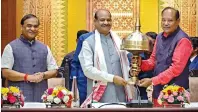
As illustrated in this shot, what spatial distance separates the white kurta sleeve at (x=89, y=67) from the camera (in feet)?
14.8

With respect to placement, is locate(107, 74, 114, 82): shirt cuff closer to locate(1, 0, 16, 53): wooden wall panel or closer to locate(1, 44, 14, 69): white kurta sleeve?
locate(1, 44, 14, 69): white kurta sleeve

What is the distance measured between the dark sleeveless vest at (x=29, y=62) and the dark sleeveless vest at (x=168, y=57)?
107cm

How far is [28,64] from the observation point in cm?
486

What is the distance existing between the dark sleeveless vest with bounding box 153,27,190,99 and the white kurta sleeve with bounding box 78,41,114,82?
422mm

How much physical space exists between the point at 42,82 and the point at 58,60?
A: 3.49m

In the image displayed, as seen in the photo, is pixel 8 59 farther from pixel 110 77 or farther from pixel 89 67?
pixel 110 77

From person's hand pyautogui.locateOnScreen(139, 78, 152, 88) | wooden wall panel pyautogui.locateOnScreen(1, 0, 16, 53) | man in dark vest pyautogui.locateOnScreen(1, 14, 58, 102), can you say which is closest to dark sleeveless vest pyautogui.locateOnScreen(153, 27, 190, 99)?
person's hand pyautogui.locateOnScreen(139, 78, 152, 88)

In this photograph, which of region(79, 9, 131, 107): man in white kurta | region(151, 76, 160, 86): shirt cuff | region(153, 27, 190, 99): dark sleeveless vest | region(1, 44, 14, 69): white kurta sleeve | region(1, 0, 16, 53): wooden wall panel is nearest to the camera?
region(151, 76, 160, 86): shirt cuff

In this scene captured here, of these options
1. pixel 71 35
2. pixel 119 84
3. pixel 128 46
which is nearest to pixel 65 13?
pixel 71 35

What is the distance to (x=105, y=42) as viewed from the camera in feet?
15.7

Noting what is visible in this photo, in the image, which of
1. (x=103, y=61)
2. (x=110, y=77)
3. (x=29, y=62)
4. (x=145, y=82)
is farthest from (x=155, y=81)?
(x=29, y=62)

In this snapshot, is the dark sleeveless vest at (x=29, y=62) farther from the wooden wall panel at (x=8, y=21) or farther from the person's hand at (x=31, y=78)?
the wooden wall panel at (x=8, y=21)

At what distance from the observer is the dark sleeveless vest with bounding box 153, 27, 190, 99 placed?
4.49 meters


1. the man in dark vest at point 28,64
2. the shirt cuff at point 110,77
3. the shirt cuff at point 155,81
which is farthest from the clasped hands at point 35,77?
the shirt cuff at point 155,81
